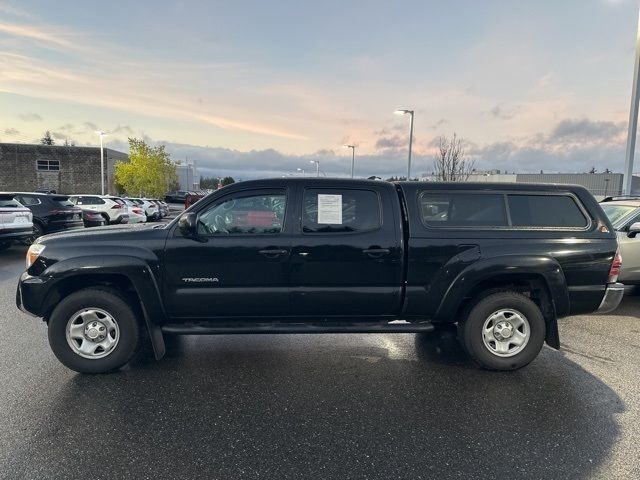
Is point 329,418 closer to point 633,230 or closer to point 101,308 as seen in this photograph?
point 101,308

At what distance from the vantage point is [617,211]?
7426 mm

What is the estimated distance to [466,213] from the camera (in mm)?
4340

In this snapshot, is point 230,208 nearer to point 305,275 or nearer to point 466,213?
point 305,275

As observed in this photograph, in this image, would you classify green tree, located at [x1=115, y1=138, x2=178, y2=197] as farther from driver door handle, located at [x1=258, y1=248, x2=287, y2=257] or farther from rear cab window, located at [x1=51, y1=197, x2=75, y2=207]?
driver door handle, located at [x1=258, y1=248, x2=287, y2=257]

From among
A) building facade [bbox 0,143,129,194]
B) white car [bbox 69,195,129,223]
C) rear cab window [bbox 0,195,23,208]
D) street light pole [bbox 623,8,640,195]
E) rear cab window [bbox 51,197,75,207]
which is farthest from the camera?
building facade [bbox 0,143,129,194]

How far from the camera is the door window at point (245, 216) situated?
4133mm

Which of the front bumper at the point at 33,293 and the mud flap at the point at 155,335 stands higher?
the front bumper at the point at 33,293

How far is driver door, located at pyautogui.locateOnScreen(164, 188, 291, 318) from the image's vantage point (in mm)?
4043

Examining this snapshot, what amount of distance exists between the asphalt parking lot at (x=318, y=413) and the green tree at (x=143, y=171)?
4113 centimetres

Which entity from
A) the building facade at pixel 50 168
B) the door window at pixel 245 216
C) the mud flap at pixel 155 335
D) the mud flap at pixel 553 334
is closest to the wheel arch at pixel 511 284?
the mud flap at pixel 553 334

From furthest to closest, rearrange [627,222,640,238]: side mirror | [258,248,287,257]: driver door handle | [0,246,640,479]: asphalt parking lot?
[627,222,640,238]: side mirror → [258,248,287,257]: driver door handle → [0,246,640,479]: asphalt parking lot

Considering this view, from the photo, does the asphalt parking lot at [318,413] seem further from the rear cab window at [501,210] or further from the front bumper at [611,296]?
the rear cab window at [501,210]

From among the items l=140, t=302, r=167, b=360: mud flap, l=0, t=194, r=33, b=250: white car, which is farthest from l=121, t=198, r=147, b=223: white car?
l=140, t=302, r=167, b=360: mud flap

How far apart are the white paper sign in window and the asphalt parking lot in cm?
150
